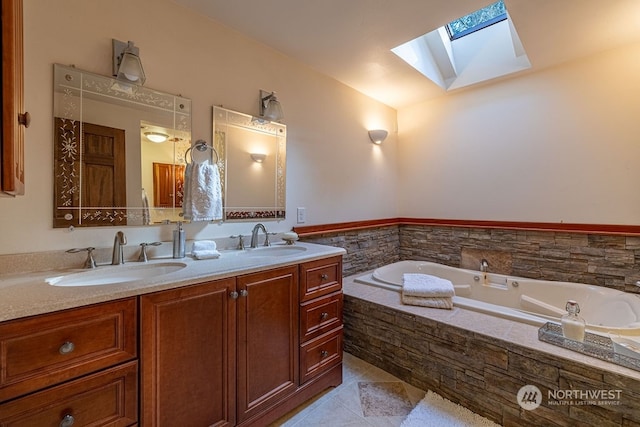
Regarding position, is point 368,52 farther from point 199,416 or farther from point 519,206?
point 199,416

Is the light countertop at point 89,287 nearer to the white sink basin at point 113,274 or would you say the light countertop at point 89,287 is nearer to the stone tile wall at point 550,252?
the white sink basin at point 113,274

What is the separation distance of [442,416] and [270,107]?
2250 millimetres

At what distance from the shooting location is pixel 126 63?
1342 mm

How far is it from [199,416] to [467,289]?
239 centimetres

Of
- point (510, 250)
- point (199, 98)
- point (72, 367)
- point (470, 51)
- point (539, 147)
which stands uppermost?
point (470, 51)

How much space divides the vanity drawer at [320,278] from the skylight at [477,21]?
7.57 feet

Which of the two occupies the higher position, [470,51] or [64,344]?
[470,51]

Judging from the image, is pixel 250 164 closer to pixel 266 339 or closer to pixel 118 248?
pixel 118 248

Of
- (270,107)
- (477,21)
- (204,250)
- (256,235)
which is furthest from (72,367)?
(477,21)

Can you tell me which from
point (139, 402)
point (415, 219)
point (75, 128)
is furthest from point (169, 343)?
point (415, 219)

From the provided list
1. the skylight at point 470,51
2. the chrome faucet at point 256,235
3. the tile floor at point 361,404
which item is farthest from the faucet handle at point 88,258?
the skylight at point 470,51

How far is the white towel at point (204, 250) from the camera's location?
148 centimetres

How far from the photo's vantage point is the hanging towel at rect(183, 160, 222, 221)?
61.2 inches

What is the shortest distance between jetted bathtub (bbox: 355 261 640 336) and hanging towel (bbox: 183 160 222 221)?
4.86 feet
